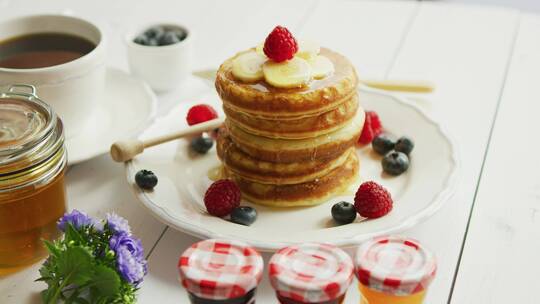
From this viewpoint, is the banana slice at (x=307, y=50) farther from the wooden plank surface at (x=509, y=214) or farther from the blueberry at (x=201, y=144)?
the wooden plank surface at (x=509, y=214)

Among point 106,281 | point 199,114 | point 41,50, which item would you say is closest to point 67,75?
point 41,50

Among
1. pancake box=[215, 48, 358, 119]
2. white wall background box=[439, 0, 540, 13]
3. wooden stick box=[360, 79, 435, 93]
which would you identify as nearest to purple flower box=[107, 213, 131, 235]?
pancake box=[215, 48, 358, 119]

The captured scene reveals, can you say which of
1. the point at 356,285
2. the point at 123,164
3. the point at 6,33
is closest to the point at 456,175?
the point at 356,285

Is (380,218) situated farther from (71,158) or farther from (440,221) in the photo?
(71,158)

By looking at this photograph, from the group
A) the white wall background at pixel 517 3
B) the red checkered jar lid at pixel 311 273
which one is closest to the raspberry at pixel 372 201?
the red checkered jar lid at pixel 311 273

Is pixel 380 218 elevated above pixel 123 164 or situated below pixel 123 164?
above

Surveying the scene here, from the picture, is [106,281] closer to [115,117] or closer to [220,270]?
[220,270]
